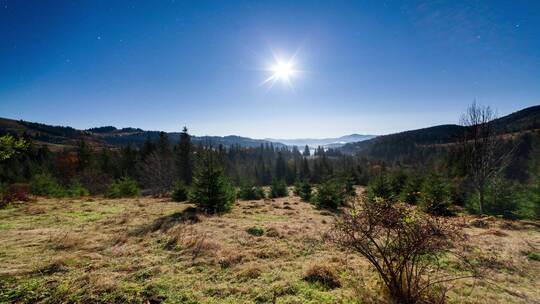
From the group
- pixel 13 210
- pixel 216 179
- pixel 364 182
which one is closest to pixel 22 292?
pixel 216 179

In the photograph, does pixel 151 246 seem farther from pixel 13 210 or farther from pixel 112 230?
pixel 13 210

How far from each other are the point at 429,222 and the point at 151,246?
8.14m

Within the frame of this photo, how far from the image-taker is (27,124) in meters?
185

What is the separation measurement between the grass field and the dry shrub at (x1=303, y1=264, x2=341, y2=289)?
0.11 feet

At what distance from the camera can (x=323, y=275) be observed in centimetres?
533

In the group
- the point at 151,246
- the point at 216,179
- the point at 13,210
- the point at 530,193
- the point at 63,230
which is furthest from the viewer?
the point at 530,193

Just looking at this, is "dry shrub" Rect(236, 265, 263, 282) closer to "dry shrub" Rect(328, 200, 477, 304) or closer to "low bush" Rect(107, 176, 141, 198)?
"dry shrub" Rect(328, 200, 477, 304)

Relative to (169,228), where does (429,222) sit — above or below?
above

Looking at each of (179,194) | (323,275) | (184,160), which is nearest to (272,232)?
(323,275)

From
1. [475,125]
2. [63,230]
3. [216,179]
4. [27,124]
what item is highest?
[27,124]

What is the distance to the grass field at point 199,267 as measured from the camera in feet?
15.0

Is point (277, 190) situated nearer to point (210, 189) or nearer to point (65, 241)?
point (210, 189)

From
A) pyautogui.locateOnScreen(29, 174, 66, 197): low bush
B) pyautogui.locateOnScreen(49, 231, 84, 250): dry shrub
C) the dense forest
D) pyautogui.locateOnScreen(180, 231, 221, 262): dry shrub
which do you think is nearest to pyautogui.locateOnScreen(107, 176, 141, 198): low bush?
the dense forest

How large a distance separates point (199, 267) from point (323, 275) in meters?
3.32
